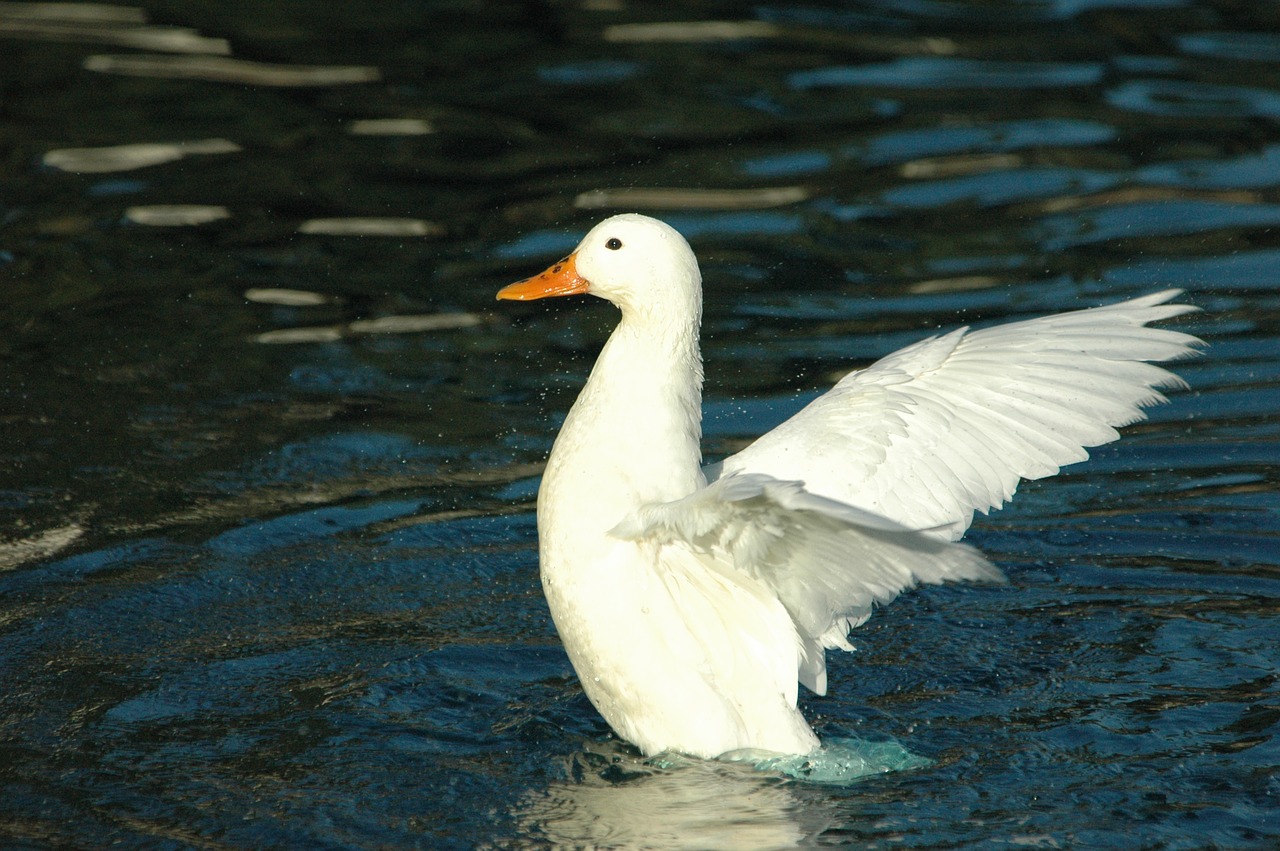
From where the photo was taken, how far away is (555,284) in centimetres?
581

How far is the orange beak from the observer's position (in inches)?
225

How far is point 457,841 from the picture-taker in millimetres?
4922

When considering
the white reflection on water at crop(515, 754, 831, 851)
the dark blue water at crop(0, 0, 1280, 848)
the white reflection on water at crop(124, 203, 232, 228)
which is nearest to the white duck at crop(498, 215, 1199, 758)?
the white reflection on water at crop(515, 754, 831, 851)

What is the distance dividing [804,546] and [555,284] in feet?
5.09

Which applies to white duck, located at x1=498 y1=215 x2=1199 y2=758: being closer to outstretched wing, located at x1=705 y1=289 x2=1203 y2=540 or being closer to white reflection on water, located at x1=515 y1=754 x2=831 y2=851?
outstretched wing, located at x1=705 y1=289 x2=1203 y2=540

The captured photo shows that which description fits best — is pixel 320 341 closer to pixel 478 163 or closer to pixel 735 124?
pixel 478 163

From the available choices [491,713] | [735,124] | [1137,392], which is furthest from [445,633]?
[735,124]

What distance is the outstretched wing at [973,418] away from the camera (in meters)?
5.73

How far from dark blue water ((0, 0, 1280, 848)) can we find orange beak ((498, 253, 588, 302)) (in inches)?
55.0

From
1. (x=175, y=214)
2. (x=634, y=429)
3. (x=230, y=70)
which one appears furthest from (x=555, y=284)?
(x=230, y=70)

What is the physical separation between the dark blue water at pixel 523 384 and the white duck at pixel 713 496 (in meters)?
0.32

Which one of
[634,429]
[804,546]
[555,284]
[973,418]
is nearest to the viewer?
[804,546]

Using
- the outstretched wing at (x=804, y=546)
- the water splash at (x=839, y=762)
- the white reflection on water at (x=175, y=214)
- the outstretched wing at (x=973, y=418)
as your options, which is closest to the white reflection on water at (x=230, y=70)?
the white reflection on water at (x=175, y=214)

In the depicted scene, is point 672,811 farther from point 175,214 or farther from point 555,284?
point 175,214
